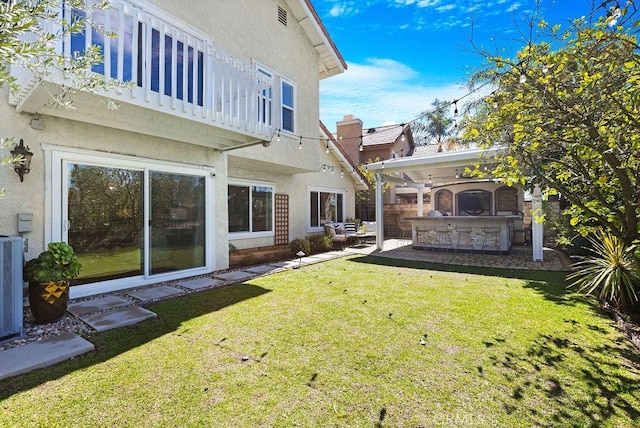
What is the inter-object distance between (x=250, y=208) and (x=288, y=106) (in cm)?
372

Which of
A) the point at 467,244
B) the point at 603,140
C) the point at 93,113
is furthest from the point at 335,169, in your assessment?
the point at 603,140

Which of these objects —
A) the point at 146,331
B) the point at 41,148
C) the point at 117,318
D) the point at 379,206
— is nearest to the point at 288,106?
the point at 379,206

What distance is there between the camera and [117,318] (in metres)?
4.84

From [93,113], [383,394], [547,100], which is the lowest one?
[383,394]

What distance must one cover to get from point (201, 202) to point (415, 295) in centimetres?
553

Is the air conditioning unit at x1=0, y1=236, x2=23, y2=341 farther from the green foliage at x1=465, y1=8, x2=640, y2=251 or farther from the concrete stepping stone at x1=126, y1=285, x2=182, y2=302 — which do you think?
the green foliage at x1=465, y1=8, x2=640, y2=251

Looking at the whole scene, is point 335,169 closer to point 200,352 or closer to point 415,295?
point 415,295

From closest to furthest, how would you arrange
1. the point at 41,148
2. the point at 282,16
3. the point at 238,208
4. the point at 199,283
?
the point at 41,148 → the point at 199,283 → the point at 282,16 → the point at 238,208

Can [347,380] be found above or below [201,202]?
below

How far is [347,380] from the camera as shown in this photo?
3.14 meters

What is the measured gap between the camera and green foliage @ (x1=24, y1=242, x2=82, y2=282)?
15.2 ft

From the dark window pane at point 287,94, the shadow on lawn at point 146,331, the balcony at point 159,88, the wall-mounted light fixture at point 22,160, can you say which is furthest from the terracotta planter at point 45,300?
the dark window pane at point 287,94

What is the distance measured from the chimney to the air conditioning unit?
19328 millimetres

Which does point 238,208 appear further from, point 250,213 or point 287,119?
point 287,119
